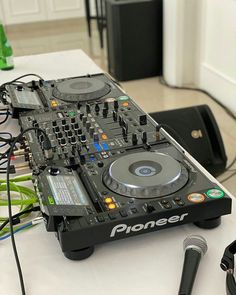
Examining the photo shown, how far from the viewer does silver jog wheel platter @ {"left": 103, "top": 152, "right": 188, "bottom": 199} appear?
2.83ft

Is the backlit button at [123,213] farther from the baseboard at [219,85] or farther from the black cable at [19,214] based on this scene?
the baseboard at [219,85]

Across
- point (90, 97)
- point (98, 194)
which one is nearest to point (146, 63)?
point (90, 97)

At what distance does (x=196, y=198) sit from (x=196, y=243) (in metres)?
0.08

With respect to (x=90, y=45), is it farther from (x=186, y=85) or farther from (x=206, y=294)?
(x=206, y=294)

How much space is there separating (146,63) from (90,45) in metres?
1.11

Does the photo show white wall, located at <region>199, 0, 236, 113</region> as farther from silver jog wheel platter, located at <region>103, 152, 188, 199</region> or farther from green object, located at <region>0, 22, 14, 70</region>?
silver jog wheel platter, located at <region>103, 152, 188, 199</region>

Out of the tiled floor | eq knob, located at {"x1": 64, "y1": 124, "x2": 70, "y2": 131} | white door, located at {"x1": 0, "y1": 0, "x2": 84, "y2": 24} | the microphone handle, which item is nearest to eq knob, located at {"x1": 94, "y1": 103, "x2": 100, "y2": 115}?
eq knob, located at {"x1": 64, "y1": 124, "x2": 70, "y2": 131}

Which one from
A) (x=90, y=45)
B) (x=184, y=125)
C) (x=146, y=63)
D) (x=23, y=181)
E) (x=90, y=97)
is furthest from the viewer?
(x=90, y=45)

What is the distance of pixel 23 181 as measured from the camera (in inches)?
42.1

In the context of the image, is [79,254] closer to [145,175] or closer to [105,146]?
[145,175]

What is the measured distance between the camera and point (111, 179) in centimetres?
90

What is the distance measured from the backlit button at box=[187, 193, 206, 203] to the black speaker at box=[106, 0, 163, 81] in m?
2.68

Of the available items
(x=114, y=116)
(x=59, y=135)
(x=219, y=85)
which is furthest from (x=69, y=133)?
(x=219, y=85)

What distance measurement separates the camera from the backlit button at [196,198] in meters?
0.85
